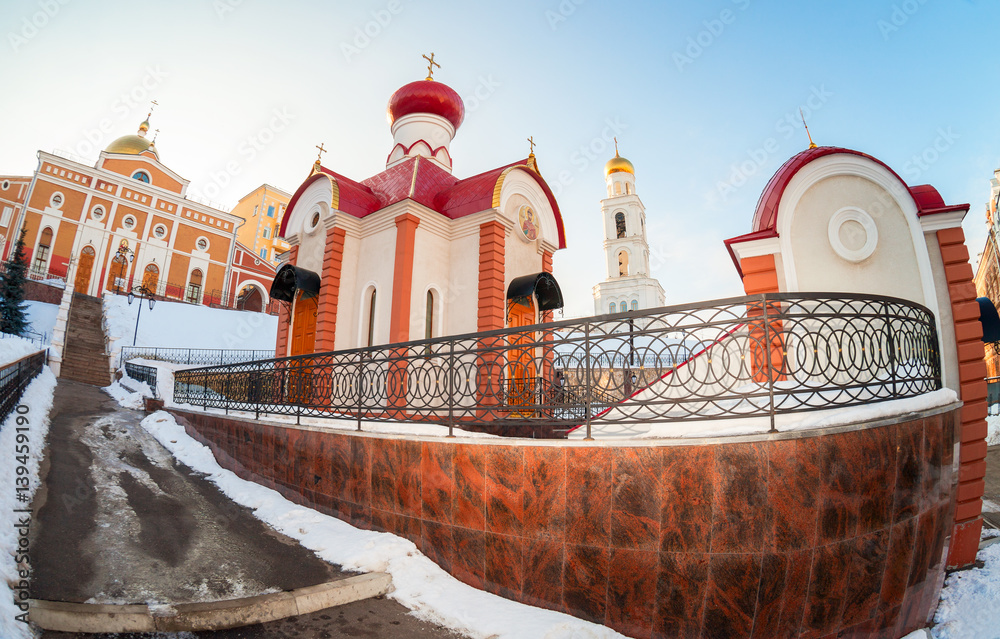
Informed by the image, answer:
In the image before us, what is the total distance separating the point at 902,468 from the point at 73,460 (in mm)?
10191

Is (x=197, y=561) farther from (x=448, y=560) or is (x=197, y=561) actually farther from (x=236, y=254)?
(x=236, y=254)

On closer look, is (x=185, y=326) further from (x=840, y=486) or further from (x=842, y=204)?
(x=840, y=486)

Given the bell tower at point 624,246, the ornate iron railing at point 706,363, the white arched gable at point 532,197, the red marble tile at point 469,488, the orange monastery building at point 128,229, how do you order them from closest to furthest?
the ornate iron railing at point 706,363, the red marble tile at point 469,488, the white arched gable at point 532,197, the orange monastery building at point 128,229, the bell tower at point 624,246

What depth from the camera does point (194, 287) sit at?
33.1 m

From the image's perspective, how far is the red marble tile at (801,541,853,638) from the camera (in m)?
3.38

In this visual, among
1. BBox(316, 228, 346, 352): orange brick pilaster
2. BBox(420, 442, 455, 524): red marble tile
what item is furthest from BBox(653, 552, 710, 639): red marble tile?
BBox(316, 228, 346, 352): orange brick pilaster

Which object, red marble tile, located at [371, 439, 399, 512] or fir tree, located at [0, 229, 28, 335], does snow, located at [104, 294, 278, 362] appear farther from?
red marble tile, located at [371, 439, 399, 512]

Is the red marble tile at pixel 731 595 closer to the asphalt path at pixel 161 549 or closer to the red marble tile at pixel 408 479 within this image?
the asphalt path at pixel 161 549

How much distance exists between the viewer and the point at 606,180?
39.2m

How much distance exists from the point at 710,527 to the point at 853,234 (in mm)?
5352

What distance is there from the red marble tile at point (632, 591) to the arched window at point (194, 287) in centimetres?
3740

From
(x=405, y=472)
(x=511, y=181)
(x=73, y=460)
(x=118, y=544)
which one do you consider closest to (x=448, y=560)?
(x=405, y=472)

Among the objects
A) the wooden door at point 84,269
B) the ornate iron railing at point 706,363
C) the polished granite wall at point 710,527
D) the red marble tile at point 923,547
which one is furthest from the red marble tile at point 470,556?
the wooden door at point 84,269

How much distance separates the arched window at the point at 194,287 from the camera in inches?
1292
